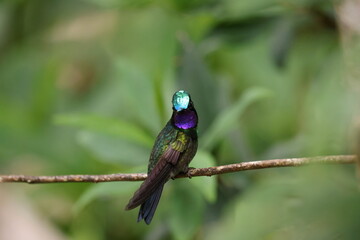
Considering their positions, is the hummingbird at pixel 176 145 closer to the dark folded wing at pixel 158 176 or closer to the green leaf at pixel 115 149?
the dark folded wing at pixel 158 176

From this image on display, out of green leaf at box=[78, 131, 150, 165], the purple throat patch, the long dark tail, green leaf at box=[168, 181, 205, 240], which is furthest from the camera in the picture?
green leaf at box=[78, 131, 150, 165]

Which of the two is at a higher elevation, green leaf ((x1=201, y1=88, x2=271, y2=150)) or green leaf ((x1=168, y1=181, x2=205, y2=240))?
green leaf ((x1=201, y1=88, x2=271, y2=150))

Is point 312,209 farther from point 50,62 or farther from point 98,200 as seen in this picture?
point 50,62

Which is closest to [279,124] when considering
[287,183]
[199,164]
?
[199,164]

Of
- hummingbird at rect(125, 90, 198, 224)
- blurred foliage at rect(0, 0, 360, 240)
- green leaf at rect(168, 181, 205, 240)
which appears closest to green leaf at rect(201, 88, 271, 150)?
blurred foliage at rect(0, 0, 360, 240)

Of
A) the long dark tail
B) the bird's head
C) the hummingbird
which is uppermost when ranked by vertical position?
the bird's head

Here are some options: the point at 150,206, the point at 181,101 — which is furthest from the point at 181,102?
the point at 150,206

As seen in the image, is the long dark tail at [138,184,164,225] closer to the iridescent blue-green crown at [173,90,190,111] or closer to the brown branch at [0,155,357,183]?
the brown branch at [0,155,357,183]

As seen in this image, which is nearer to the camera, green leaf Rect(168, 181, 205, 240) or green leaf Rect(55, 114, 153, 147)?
green leaf Rect(168, 181, 205, 240)

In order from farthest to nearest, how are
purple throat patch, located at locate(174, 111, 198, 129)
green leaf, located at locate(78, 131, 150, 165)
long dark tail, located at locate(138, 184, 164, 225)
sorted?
1. green leaf, located at locate(78, 131, 150, 165)
2. purple throat patch, located at locate(174, 111, 198, 129)
3. long dark tail, located at locate(138, 184, 164, 225)
